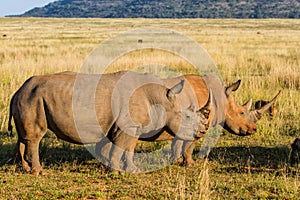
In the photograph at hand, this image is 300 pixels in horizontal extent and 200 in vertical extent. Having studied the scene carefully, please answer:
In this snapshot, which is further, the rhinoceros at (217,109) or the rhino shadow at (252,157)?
the rhino shadow at (252,157)

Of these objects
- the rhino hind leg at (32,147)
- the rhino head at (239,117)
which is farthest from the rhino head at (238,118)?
the rhino hind leg at (32,147)

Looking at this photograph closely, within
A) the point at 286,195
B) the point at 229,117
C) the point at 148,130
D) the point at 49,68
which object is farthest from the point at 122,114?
the point at 49,68

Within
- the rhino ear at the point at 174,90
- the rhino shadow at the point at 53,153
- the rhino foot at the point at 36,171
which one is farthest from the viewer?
the rhino shadow at the point at 53,153

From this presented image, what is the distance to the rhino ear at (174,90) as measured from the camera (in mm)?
7598

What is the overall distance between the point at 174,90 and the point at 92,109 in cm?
124

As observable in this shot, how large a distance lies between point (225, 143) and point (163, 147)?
137 centimetres

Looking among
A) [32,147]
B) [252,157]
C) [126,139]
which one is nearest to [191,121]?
[126,139]

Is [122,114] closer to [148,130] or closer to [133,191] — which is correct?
[148,130]

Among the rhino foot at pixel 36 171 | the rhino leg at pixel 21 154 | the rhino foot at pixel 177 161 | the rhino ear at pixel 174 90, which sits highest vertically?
the rhino ear at pixel 174 90

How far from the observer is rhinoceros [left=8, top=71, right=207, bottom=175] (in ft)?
23.9

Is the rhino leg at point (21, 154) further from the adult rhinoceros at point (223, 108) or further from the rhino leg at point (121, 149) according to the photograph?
the adult rhinoceros at point (223, 108)

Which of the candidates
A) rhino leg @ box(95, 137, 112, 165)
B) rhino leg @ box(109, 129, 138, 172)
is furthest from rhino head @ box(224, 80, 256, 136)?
rhino leg @ box(95, 137, 112, 165)

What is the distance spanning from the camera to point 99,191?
658 cm

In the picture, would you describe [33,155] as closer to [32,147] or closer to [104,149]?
[32,147]
